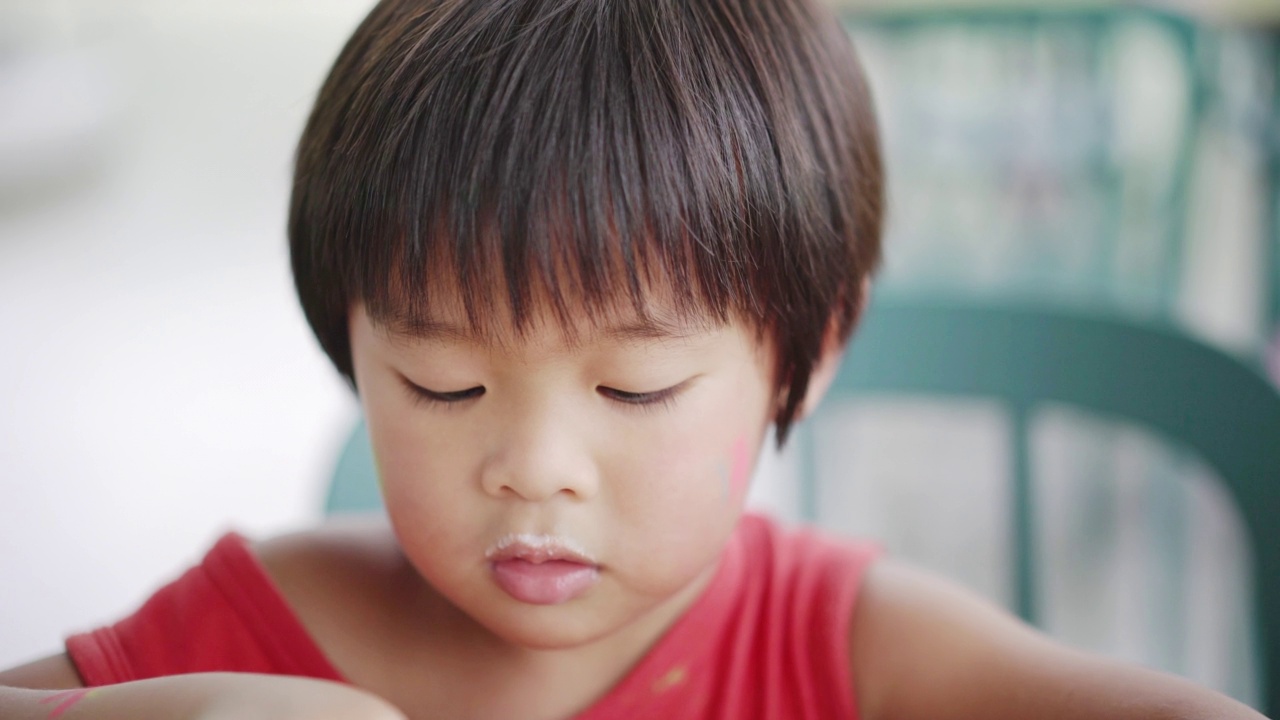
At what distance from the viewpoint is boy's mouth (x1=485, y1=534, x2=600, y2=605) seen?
22.2 inches

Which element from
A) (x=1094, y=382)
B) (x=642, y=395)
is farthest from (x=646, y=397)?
(x=1094, y=382)

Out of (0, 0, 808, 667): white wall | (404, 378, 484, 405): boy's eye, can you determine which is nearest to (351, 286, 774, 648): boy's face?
(404, 378, 484, 405): boy's eye

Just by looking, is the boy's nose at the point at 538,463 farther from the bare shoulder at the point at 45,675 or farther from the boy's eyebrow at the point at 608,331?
the bare shoulder at the point at 45,675

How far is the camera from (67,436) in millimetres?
1941

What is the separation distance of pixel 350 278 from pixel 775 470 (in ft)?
4.28

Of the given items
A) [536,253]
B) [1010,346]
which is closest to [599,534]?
[536,253]

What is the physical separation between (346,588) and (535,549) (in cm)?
21

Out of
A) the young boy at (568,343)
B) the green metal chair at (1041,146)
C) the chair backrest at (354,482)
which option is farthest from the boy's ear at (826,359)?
the green metal chair at (1041,146)

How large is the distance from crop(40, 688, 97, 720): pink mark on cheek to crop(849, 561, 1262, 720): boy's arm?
1.35 feet

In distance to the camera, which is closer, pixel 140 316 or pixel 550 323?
pixel 550 323

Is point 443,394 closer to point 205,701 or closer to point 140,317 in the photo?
point 205,701

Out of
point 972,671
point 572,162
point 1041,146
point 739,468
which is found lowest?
point 972,671

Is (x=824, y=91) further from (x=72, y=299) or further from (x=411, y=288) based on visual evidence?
(x=72, y=299)

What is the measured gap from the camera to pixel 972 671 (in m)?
0.65
